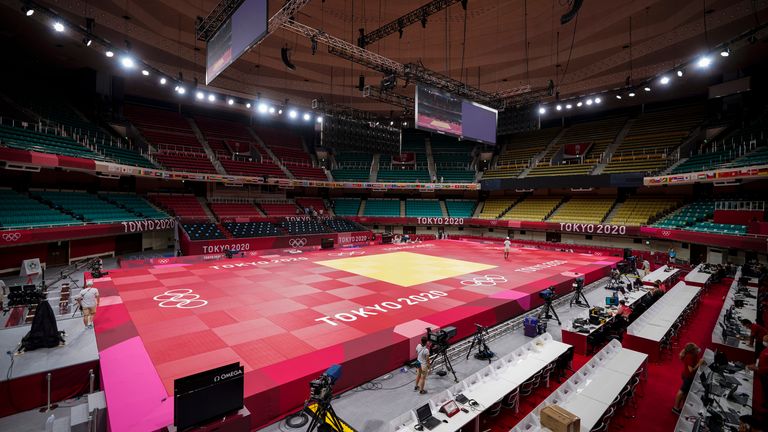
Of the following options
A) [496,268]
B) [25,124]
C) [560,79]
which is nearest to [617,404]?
[496,268]

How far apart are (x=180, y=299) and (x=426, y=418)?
1137 cm

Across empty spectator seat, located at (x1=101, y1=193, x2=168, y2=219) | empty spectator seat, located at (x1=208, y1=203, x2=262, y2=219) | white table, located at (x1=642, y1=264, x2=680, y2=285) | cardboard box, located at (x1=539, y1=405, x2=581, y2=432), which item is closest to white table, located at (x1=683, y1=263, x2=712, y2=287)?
white table, located at (x1=642, y1=264, x2=680, y2=285)

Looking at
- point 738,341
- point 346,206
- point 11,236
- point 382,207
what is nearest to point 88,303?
point 11,236

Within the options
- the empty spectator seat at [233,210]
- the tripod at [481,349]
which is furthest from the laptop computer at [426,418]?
the empty spectator seat at [233,210]

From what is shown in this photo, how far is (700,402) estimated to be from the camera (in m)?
6.91

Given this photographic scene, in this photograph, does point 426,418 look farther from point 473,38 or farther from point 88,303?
point 473,38

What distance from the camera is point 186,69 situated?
2831cm

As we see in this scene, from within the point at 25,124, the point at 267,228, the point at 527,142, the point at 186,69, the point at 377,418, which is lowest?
the point at 377,418

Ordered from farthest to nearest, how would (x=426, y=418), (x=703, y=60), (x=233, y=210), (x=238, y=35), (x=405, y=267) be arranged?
1. (x=233, y=210)
2. (x=405, y=267)
3. (x=703, y=60)
4. (x=238, y=35)
5. (x=426, y=418)

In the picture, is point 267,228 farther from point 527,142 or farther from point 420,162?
point 527,142

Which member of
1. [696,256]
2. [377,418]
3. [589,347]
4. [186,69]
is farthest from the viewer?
[186,69]

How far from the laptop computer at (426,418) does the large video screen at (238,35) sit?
367 inches

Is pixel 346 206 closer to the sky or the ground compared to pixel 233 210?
closer to the sky

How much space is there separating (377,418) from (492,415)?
7.75ft
